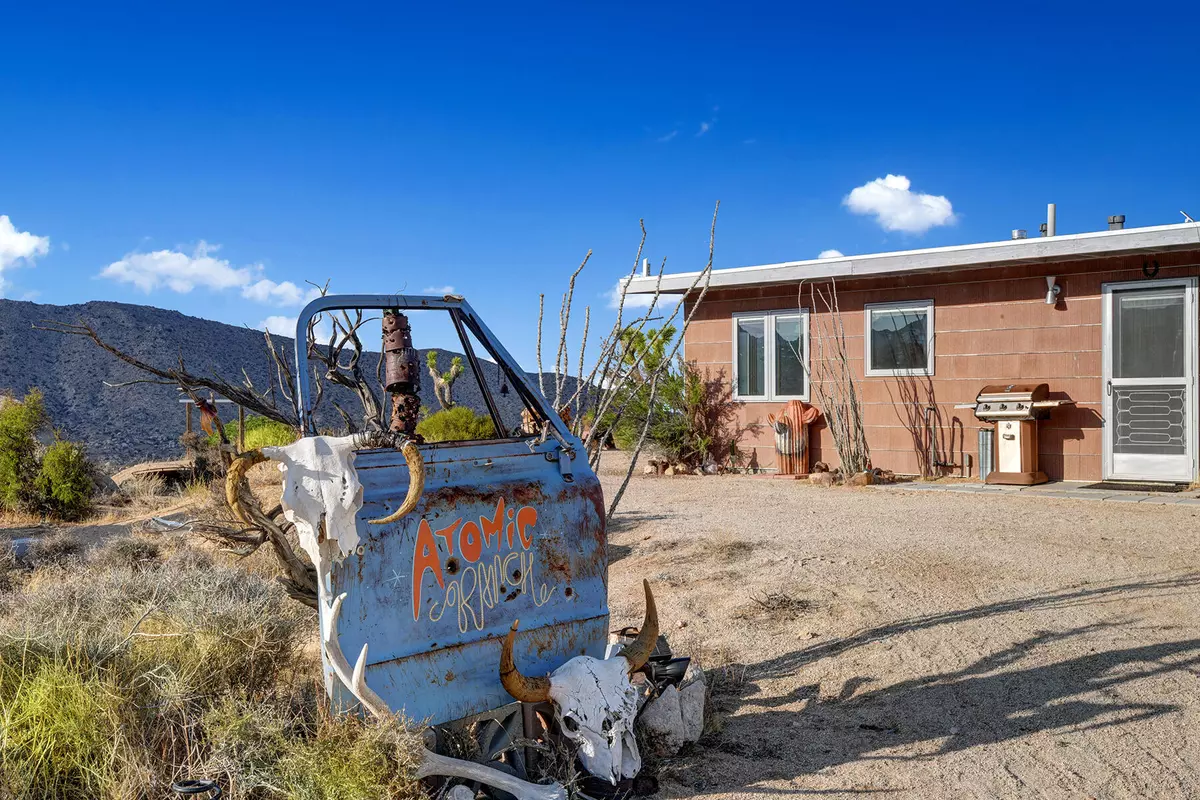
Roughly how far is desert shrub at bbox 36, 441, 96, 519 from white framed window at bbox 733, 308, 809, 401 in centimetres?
1053

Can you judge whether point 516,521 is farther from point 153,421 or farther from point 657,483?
point 153,421

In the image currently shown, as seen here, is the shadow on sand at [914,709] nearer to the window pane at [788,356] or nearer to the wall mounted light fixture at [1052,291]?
the wall mounted light fixture at [1052,291]

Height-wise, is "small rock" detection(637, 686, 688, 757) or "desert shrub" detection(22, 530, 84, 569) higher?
"small rock" detection(637, 686, 688, 757)

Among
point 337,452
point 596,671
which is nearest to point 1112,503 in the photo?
point 596,671

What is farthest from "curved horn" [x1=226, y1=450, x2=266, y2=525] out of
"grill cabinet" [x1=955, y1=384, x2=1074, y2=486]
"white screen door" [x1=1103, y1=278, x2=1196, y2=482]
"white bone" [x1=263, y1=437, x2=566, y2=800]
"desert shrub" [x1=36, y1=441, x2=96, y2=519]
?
"desert shrub" [x1=36, y1=441, x2=96, y2=519]

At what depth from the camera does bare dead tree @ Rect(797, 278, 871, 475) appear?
13523 millimetres

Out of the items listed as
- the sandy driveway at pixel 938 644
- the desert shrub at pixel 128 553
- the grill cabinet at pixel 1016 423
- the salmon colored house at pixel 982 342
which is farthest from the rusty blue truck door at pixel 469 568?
the salmon colored house at pixel 982 342

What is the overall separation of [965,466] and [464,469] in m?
11.1

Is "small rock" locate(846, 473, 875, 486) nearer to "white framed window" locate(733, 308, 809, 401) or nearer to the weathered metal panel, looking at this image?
"white framed window" locate(733, 308, 809, 401)

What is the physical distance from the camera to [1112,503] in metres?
10.3

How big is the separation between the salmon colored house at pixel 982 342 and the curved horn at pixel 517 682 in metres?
10.7

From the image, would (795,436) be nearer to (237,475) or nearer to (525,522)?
(525,522)

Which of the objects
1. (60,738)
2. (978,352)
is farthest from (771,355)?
(60,738)

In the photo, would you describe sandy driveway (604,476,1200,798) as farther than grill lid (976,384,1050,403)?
No
